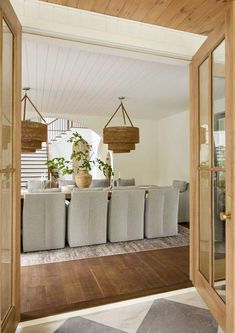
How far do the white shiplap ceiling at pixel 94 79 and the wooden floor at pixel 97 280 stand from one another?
224 centimetres

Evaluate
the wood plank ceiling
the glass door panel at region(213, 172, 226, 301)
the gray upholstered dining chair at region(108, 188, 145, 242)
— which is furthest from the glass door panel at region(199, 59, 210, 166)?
the gray upholstered dining chair at region(108, 188, 145, 242)

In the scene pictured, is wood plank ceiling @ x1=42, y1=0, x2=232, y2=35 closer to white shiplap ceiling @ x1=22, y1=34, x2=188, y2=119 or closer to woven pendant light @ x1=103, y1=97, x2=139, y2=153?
white shiplap ceiling @ x1=22, y1=34, x2=188, y2=119

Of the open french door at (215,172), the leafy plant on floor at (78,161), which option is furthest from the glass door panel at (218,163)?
the leafy plant on floor at (78,161)

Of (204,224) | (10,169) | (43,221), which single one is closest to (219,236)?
(204,224)

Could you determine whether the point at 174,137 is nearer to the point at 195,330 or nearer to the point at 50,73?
the point at 50,73

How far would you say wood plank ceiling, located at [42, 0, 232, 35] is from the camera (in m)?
1.94

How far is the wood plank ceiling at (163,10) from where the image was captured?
76.5 inches

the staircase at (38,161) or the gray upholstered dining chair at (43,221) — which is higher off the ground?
the staircase at (38,161)

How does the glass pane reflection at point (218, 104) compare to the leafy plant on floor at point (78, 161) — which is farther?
the leafy plant on floor at point (78, 161)

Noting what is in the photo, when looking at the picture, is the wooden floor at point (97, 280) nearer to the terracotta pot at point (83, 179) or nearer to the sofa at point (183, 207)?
the terracotta pot at point (83, 179)

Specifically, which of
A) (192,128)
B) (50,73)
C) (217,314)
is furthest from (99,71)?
(217,314)

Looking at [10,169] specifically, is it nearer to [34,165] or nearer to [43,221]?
[43,221]

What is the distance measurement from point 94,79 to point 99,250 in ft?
8.56

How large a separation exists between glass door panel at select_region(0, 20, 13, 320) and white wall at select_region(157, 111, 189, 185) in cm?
494
